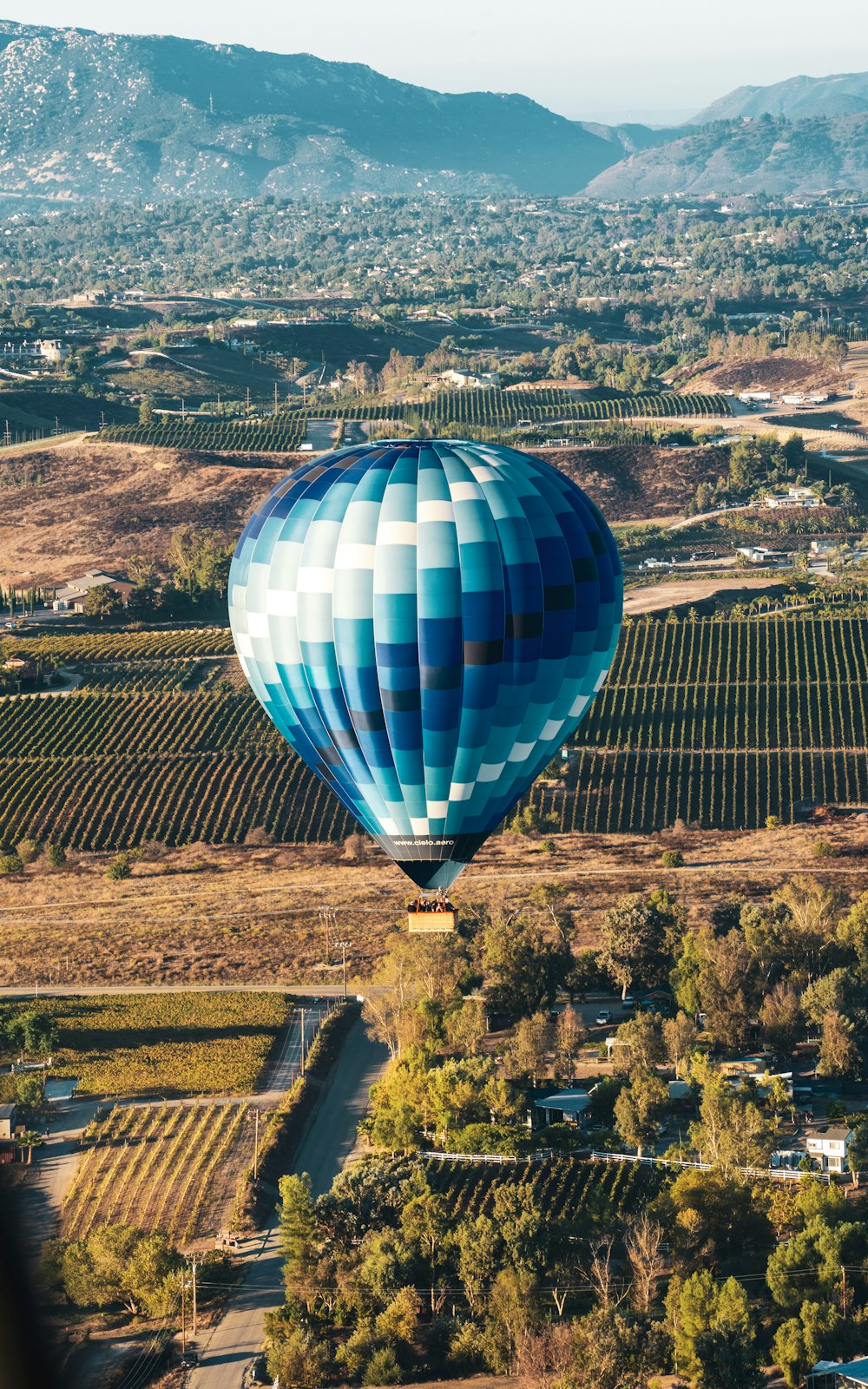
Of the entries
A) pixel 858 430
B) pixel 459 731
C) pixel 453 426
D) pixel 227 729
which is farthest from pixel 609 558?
pixel 858 430

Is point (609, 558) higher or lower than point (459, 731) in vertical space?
higher

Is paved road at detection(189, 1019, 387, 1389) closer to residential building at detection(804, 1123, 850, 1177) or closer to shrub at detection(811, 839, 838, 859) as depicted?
residential building at detection(804, 1123, 850, 1177)

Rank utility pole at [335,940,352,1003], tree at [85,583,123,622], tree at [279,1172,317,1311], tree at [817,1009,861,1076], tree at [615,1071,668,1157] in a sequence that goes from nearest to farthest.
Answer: tree at [279,1172,317,1311] → tree at [615,1071,668,1157] → tree at [817,1009,861,1076] → utility pole at [335,940,352,1003] → tree at [85,583,123,622]

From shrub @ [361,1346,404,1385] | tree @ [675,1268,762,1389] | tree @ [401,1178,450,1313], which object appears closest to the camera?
tree @ [675,1268,762,1389]

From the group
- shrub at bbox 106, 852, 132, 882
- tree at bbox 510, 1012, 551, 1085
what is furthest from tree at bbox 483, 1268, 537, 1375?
shrub at bbox 106, 852, 132, 882

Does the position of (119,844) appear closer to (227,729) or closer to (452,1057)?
(227,729)
